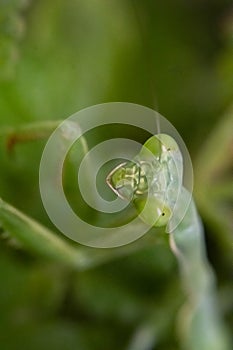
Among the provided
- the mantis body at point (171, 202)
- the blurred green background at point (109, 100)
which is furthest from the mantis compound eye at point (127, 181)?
the blurred green background at point (109, 100)

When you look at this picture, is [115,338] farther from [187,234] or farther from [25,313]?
[187,234]

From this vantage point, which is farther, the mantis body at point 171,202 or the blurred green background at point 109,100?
the blurred green background at point 109,100

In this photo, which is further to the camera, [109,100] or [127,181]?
[109,100]

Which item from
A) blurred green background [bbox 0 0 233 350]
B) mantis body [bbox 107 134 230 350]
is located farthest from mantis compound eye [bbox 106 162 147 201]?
blurred green background [bbox 0 0 233 350]

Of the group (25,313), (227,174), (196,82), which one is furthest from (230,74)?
(25,313)

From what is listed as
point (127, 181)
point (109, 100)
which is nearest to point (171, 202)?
point (127, 181)

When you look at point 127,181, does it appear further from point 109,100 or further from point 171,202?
point 109,100

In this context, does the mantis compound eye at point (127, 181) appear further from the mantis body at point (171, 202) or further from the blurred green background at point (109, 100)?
the blurred green background at point (109, 100)
